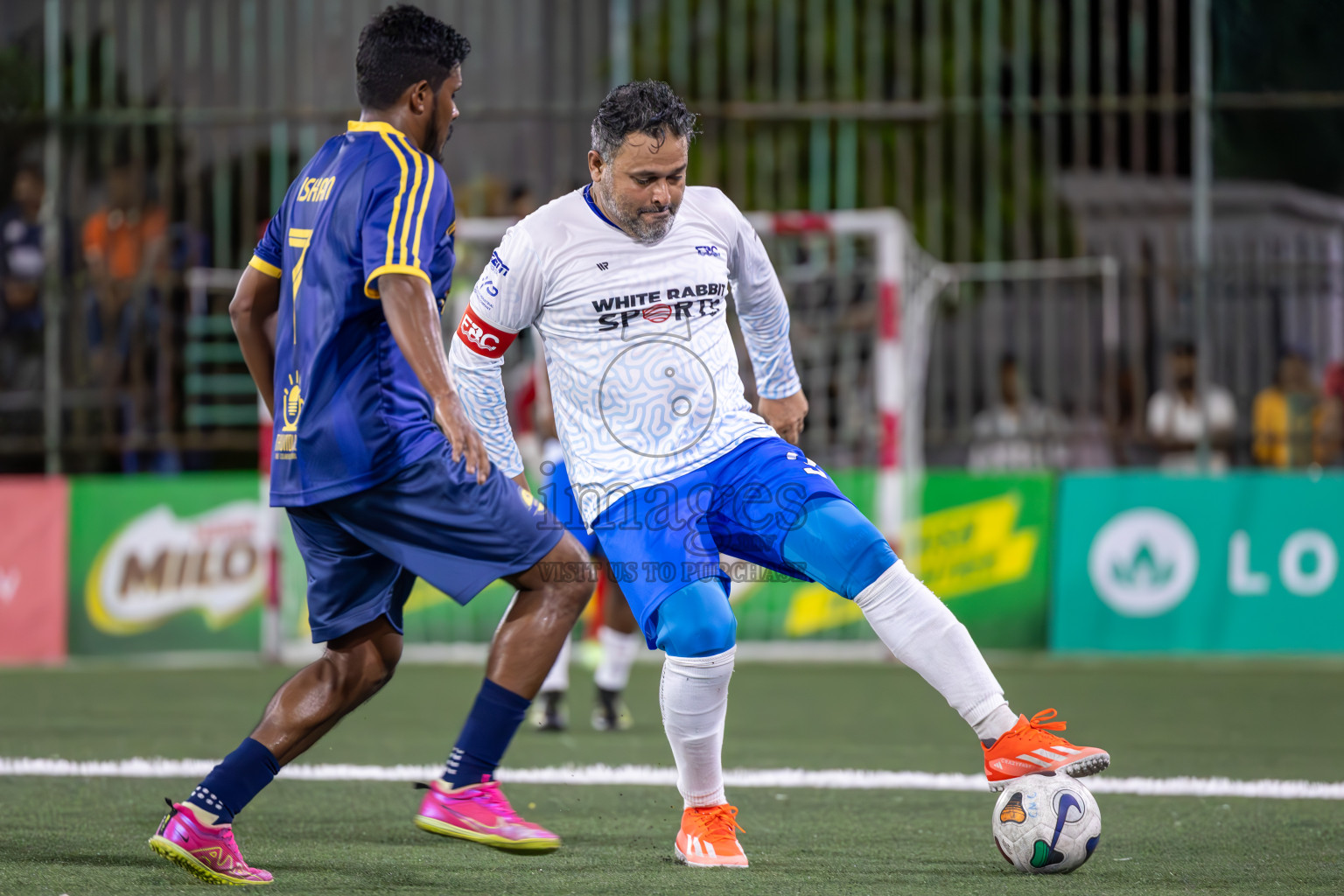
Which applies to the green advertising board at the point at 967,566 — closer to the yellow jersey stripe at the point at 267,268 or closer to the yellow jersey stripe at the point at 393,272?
the yellow jersey stripe at the point at 267,268

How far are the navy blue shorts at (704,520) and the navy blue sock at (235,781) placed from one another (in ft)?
3.24

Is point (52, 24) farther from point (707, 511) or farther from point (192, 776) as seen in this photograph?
point (707, 511)

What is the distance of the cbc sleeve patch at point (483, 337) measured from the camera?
15.4 feet

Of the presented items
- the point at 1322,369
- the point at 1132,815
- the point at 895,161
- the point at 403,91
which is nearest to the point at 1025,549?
the point at 1322,369

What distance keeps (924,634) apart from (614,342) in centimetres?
110

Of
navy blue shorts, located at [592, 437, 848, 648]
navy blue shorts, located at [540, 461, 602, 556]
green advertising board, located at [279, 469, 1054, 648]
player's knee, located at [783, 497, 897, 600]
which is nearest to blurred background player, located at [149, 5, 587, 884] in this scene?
navy blue shorts, located at [592, 437, 848, 648]

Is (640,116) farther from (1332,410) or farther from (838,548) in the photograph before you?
(1332,410)

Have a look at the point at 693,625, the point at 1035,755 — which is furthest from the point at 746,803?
the point at 1035,755

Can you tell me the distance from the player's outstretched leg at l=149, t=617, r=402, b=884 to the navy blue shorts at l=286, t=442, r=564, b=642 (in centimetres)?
8

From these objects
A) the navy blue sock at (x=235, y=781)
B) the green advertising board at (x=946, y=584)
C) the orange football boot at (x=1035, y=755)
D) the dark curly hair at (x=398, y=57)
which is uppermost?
the dark curly hair at (x=398, y=57)

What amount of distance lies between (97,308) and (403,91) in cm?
835

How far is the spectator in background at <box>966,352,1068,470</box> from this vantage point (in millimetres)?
12258

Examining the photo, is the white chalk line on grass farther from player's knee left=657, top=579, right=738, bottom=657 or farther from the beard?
the beard

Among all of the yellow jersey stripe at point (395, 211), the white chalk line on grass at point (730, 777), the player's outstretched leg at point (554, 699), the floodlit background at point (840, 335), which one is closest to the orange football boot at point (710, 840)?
the white chalk line on grass at point (730, 777)
